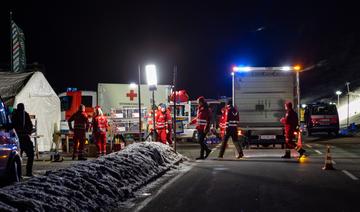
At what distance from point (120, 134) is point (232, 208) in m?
15.4

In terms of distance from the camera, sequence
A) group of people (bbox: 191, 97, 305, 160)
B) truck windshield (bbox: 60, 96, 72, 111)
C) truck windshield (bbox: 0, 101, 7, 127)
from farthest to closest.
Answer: truck windshield (bbox: 60, 96, 72, 111) → group of people (bbox: 191, 97, 305, 160) → truck windshield (bbox: 0, 101, 7, 127)

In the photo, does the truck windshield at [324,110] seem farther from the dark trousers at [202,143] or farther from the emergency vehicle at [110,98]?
the dark trousers at [202,143]

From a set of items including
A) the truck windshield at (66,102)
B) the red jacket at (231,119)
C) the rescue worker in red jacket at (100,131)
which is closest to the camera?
the red jacket at (231,119)

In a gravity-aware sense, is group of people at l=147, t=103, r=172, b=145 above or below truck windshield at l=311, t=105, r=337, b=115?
below

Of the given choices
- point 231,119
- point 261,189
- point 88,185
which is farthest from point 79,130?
point 88,185

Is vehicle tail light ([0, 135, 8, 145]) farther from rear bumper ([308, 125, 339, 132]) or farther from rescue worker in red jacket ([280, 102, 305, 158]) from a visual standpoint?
rear bumper ([308, 125, 339, 132])

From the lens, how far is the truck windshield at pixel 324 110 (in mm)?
39944

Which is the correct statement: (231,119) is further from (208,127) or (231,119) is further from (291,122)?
(291,122)

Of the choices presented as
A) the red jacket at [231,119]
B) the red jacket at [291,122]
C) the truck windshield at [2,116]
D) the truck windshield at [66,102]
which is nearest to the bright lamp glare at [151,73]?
the red jacket at [231,119]

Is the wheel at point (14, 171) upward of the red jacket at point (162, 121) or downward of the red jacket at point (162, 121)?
downward

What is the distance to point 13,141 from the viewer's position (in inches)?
442

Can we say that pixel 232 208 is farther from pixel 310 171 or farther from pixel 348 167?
pixel 348 167

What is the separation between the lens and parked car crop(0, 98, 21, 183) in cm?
1041

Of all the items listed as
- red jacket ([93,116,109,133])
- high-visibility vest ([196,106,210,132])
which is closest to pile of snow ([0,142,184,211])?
high-visibility vest ([196,106,210,132])
